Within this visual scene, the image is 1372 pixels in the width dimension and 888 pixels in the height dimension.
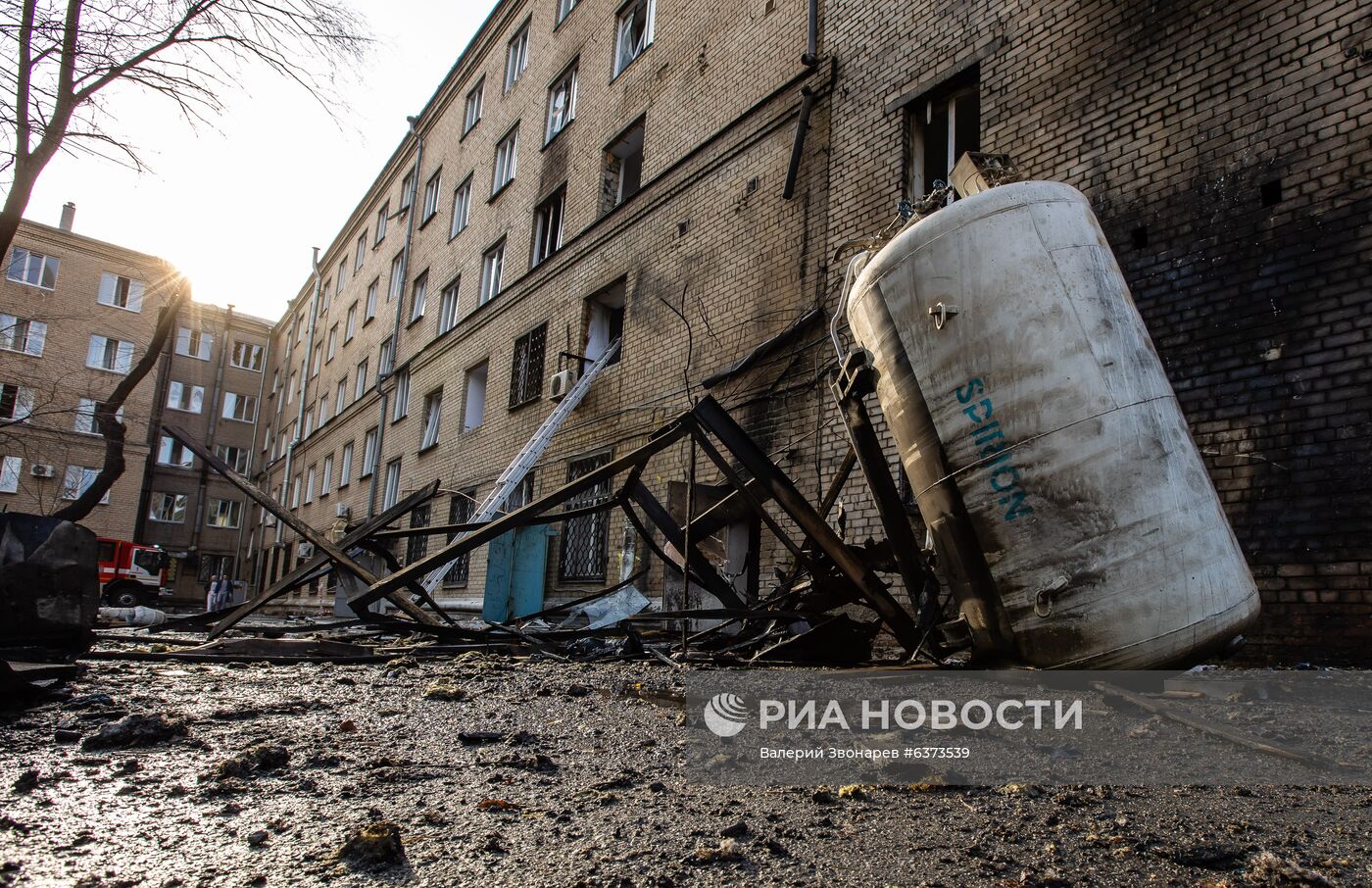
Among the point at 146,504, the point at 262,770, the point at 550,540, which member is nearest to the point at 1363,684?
the point at 262,770

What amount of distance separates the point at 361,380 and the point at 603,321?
43.9ft

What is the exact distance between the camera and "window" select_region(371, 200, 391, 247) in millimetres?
22562

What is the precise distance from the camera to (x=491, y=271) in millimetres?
15203

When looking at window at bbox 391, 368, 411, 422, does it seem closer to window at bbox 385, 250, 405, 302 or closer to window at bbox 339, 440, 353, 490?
window at bbox 385, 250, 405, 302

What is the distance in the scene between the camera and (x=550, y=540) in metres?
10.8

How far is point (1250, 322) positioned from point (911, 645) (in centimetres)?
280

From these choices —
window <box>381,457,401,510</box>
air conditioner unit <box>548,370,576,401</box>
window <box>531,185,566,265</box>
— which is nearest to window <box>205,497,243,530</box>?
window <box>381,457,401,510</box>

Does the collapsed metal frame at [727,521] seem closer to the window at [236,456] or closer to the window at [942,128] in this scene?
the window at [942,128]

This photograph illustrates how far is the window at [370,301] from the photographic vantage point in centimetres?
2227

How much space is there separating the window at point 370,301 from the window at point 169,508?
1747cm

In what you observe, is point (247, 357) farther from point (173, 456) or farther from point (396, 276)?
point (396, 276)

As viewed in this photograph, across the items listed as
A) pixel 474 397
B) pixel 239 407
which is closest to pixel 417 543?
pixel 474 397

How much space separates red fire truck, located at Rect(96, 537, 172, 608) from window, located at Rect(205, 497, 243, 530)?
13.0 meters

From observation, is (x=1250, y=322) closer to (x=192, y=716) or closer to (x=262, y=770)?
(x=262, y=770)
